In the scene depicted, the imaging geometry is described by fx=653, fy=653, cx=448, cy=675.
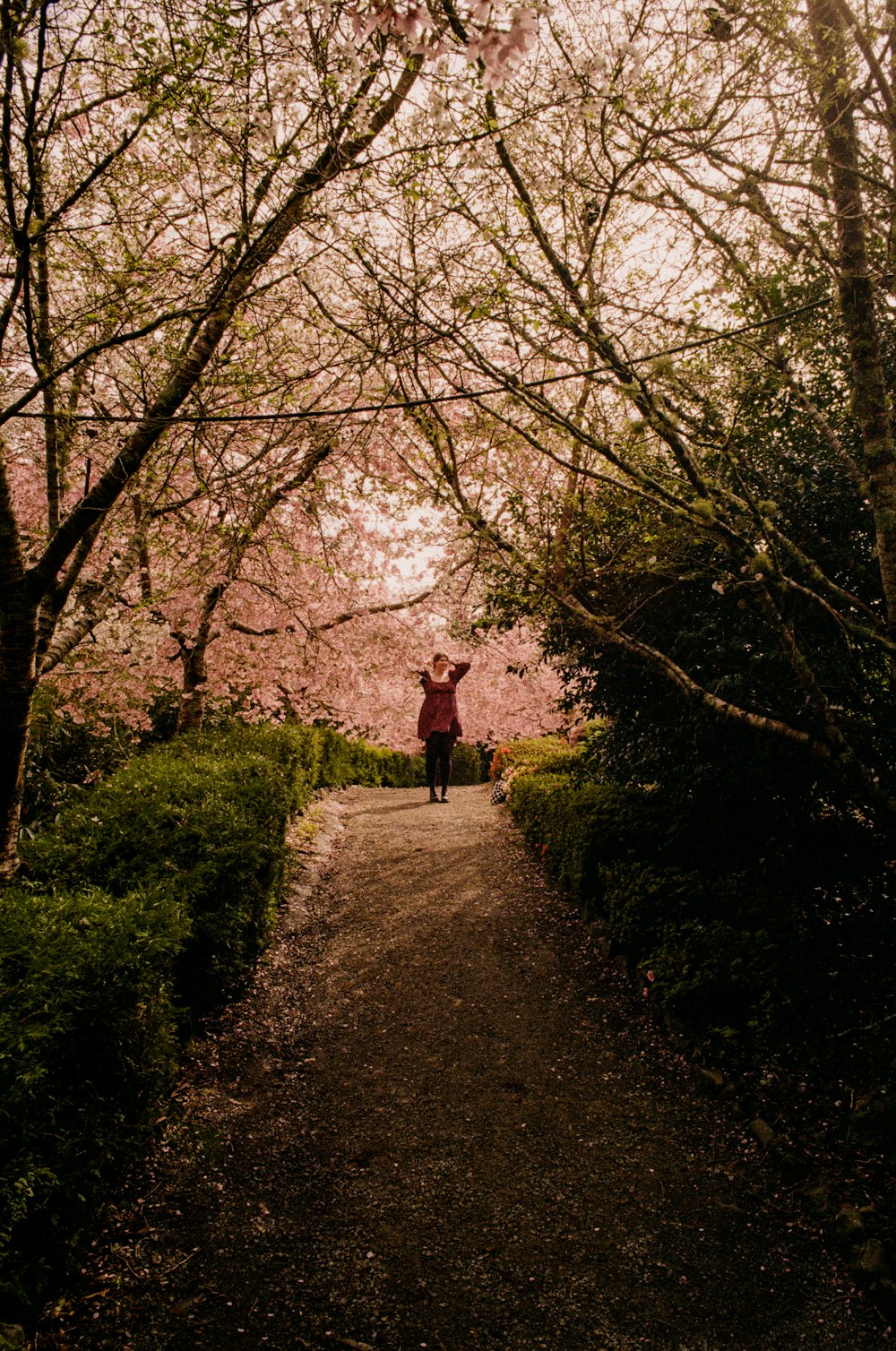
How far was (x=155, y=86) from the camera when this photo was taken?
3074mm

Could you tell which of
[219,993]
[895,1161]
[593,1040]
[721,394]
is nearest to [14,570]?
[219,993]

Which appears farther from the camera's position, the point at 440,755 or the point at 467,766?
the point at 467,766

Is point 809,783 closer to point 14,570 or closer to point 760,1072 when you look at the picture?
point 760,1072

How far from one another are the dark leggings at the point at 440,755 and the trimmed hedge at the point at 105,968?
5.42m

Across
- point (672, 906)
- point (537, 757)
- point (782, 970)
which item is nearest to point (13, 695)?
point (672, 906)

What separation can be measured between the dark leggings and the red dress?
234 millimetres

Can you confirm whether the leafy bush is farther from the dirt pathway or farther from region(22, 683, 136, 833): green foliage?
the dirt pathway

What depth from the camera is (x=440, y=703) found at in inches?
393

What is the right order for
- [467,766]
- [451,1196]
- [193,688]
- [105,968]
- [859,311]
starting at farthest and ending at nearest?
[467,766] < [193,688] < [859,311] < [451,1196] < [105,968]

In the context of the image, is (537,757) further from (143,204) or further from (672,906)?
(143,204)

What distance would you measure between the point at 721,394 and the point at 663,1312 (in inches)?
187

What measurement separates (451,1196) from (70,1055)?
1.65 meters

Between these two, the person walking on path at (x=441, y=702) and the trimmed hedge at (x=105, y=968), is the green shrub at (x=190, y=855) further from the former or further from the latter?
the person walking on path at (x=441, y=702)

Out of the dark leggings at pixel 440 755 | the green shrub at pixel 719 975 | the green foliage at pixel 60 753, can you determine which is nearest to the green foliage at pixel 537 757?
the dark leggings at pixel 440 755
